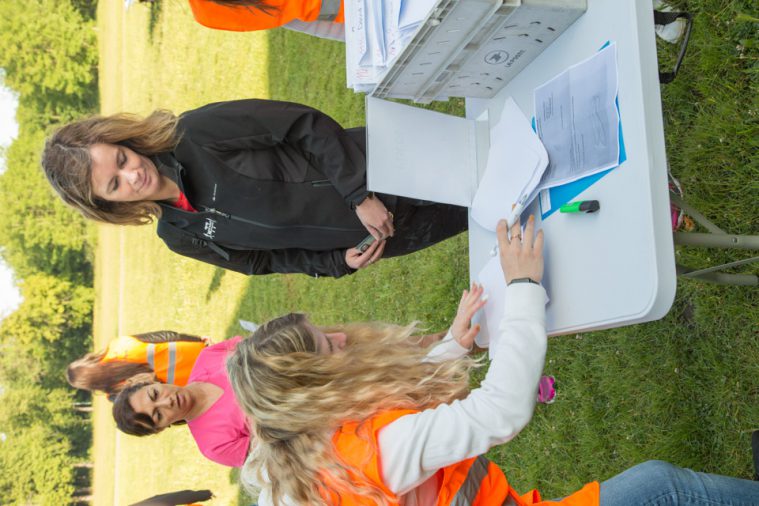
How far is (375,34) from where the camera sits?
176 centimetres

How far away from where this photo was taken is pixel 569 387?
108 inches

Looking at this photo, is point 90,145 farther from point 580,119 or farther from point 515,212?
point 580,119

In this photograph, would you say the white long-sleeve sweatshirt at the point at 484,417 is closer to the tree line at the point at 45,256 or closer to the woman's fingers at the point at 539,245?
the woman's fingers at the point at 539,245

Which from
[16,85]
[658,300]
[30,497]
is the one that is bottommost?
[30,497]

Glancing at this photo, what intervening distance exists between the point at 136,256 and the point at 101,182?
38.7 feet

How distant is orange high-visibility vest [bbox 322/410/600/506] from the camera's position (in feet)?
4.38

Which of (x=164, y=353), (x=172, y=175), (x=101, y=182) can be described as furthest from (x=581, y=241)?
(x=164, y=353)

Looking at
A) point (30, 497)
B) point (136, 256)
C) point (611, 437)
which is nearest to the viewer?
point (611, 437)

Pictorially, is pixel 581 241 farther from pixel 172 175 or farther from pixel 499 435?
pixel 172 175

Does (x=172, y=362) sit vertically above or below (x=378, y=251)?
below

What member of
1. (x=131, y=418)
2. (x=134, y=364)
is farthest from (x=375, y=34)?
(x=134, y=364)

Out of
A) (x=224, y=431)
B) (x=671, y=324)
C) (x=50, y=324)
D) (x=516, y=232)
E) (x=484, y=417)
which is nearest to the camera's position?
(x=484, y=417)

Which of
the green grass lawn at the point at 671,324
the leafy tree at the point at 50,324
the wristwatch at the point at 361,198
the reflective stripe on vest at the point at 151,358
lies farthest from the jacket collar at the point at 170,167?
the leafy tree at the point at 50,324

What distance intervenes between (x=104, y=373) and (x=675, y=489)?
14.6ft
